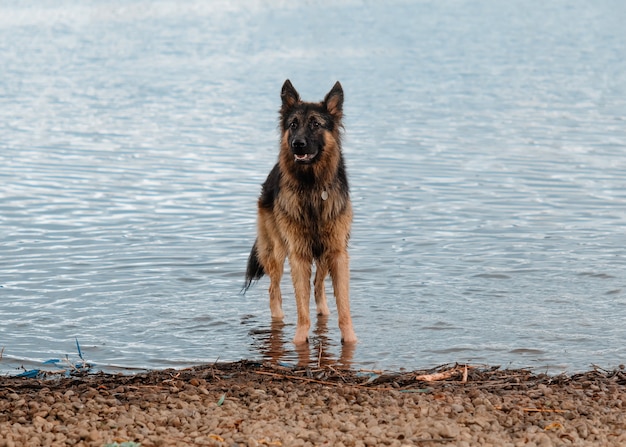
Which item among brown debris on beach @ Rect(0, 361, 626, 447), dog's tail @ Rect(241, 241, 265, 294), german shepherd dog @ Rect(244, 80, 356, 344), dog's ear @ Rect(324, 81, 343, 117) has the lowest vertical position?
brown debris on beach @ Rect(0, 361, 626, 447)

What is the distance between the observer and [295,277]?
7.91 metres

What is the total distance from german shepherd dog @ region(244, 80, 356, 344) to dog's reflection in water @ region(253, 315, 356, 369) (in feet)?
0.36

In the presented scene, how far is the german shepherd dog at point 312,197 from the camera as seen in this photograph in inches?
297

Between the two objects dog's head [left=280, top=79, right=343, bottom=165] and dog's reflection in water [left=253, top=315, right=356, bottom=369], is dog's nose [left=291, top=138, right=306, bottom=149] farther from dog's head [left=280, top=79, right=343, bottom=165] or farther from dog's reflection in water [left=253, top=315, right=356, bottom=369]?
dog's reflection in water [left=253, top=315, right=356, bottom=369]

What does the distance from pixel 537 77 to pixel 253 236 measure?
17.4 meters

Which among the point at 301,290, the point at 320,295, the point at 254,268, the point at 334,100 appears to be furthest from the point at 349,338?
the point at 334,100

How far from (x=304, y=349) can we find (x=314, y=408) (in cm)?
206

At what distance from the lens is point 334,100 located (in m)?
7.62

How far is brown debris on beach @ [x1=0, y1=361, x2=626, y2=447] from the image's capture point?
5.17 meters

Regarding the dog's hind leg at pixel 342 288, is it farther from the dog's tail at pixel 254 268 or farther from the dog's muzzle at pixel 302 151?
the dog's tail at pixel 254 268

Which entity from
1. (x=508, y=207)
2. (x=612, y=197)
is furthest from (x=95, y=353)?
(x=612, y=197)

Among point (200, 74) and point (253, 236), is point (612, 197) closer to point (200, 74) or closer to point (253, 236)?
point (253, 236)

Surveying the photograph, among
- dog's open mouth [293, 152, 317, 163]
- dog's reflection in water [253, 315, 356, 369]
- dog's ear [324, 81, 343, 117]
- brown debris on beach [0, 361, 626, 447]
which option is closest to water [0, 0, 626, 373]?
dog's reflection in water [253, 315, 356, 369]

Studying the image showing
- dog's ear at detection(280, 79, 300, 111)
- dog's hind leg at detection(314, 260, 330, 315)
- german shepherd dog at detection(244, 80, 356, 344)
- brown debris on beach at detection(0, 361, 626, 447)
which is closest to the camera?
brown debris on beach at detection(0, 361, 626, 447)
